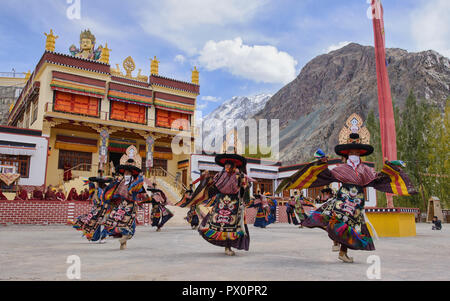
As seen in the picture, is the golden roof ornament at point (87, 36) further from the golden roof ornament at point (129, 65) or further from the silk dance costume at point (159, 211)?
the silk dance costume at point (159, 211)

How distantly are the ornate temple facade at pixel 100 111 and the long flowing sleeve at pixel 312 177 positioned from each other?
2099 centimetres

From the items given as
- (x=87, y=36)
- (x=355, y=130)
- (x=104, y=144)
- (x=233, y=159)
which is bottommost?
(x=233, y=159)

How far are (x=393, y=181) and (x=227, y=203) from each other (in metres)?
2.68

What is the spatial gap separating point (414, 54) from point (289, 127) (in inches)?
1304

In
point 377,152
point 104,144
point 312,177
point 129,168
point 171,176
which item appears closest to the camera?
point 312,177

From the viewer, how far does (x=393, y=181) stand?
18.4 ft

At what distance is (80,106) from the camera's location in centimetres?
2678

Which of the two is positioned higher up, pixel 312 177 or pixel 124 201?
pixel 312 177

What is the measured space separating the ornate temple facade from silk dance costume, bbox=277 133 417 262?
2119 centimetres

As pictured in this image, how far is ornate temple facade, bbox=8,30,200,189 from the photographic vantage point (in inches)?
1003

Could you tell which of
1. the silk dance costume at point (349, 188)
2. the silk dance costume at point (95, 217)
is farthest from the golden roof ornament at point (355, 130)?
the silk dance costume at point (95, 217)

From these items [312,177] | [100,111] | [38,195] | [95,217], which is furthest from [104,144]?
[312,177]

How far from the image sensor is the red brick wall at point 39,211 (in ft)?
46.6

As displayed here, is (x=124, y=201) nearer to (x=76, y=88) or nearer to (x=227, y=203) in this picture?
(x=227, y=203)
